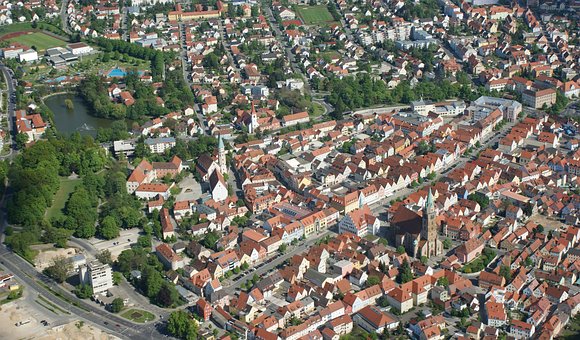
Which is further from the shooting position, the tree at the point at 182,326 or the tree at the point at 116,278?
the tree at the point at 116,278

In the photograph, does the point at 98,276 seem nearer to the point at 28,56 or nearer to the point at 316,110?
the point at 316,110

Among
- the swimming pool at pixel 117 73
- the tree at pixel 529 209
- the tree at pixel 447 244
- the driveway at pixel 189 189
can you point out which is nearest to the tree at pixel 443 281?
the tree at pixel 447 244

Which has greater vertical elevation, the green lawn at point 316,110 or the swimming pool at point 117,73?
the green lawn at point 316,110

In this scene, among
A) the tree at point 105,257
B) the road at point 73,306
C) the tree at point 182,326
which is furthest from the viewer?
the tree at point 105,257

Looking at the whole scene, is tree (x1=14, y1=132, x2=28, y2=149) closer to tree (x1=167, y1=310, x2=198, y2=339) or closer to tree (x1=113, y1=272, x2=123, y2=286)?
tree (x1=113, y1=272, x2=123, y2=286)

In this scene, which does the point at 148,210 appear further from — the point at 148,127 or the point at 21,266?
the point at 148,127

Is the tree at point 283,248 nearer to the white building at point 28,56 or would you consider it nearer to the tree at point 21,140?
the tree at point 21,140
